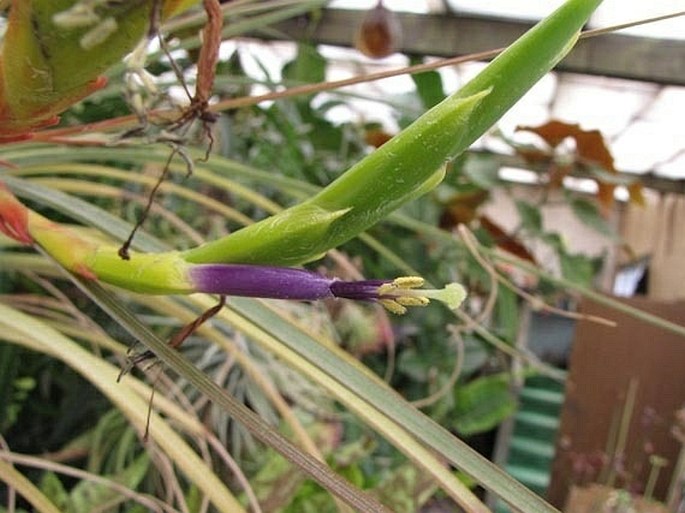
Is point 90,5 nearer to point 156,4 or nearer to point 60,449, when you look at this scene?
point 156,4

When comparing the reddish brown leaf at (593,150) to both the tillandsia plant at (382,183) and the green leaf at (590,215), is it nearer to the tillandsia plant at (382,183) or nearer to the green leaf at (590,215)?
the green leaf at (590,215)

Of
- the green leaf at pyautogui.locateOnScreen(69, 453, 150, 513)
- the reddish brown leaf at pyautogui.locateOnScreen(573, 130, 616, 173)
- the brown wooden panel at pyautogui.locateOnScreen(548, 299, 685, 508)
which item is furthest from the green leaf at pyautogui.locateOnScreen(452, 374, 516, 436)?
the green leaf at pyautogui.locateOnScreen(69, 453, 150, 513)

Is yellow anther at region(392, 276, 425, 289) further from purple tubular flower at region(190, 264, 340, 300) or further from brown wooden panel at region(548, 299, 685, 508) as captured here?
brown wooden panel at region(548, 299, 685, 508)

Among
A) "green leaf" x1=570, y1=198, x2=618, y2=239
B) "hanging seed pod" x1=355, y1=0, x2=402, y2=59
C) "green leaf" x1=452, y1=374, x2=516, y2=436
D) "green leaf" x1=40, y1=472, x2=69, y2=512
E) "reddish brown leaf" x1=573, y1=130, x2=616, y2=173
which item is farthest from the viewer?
"green leaf" x1=452, y1=374, x2=516, y2=436

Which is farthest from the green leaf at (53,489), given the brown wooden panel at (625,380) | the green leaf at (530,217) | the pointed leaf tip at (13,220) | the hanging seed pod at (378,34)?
the brown wooden panel at (625,380)

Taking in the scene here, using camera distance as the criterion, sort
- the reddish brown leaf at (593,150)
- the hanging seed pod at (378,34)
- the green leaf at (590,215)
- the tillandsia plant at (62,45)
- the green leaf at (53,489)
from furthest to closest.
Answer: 1. the green leaf at (590,215)
2. the reddish brown leaf at (593,150)
3. the hanging seed pod at (378,34)
4. the green leaf at (53,489)
5. the tillandsia plant at (62,45)

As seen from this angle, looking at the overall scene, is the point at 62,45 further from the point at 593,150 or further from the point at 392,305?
the point at 593,150
